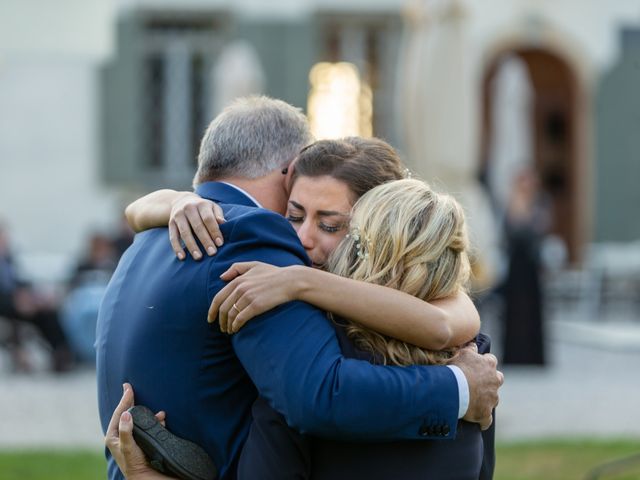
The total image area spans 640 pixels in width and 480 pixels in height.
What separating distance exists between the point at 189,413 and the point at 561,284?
15351 millimetres

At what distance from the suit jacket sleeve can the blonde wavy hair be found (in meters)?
0.09

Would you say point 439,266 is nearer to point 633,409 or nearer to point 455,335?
point 455,335

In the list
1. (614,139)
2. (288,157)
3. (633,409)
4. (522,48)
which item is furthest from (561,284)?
(288,157)

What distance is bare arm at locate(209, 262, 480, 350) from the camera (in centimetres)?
245

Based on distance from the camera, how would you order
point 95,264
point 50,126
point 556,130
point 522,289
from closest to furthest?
point 522,289, point 95,264, point 50,126, point 556,130

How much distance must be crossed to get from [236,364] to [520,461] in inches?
188

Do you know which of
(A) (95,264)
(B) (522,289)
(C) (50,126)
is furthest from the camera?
(C) (50,126)

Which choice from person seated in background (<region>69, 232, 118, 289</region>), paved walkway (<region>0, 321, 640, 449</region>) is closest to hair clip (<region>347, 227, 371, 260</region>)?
paved walkway (<region>0, 321, 640, 449</region>)

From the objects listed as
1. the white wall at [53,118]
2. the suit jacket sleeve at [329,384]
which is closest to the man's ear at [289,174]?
the suit jacket sleeve at [329,384]

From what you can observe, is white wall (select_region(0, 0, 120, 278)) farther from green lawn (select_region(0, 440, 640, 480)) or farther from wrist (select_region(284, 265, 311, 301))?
wrist (select_region(284, 265, 311, 301))

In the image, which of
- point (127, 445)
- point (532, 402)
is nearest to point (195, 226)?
point (127, 445)

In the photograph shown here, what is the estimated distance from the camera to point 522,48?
1928cm

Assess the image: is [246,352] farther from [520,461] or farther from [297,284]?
[520,461]

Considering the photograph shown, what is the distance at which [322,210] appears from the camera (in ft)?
9.18
